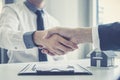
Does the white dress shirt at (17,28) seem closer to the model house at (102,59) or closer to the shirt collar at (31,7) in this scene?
the shirt collar at (31,7)

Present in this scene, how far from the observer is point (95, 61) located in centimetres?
137

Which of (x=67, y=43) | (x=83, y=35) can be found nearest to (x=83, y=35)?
(x=83, y=35)

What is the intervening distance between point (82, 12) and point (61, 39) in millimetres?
1997

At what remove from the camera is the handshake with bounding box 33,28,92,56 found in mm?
1280

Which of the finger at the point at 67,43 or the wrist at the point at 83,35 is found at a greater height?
the wrist at the point at 83,35

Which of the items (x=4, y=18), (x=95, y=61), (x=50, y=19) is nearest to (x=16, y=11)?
(x=4, y=18)

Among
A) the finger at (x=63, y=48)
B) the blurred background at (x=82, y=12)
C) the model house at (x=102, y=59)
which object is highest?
the blurred background at (x=82, y=12)

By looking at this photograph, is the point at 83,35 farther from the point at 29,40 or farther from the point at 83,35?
the point at 29,40

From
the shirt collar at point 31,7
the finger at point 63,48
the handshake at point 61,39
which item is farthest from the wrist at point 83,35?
the shirt collar at point 31,7

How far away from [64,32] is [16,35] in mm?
459

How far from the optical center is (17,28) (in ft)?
6.59

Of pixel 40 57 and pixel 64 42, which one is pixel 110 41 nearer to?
pixel 64 42

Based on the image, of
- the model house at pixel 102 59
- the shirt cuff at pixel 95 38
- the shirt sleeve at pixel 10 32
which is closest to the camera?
the shirt cuff at pixel 95 38

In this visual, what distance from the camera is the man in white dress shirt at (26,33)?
1421 mm
